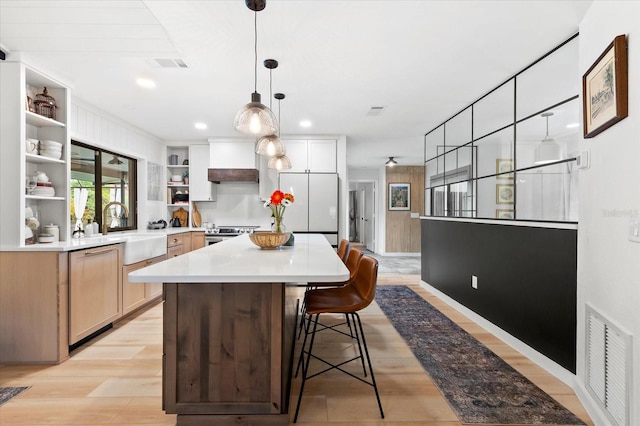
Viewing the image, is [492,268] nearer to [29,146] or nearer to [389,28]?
[389,28]

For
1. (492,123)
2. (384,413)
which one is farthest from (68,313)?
(492,123)

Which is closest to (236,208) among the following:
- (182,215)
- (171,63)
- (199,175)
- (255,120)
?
(199,175)

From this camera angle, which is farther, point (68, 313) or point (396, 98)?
point (396, 98)

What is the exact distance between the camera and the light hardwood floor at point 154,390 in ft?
5.78

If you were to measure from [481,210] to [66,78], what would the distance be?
425cm

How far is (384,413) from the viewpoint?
179cm

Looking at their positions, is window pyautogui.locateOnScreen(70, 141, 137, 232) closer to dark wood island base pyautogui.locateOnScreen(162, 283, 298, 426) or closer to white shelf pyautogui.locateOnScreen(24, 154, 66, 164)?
white shelf pyautogui.locateOnScreen(24, 154, 66, 164)

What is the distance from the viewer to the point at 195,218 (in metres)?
5.46

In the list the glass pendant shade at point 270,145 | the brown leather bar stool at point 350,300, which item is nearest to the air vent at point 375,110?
the glass pendant shade at point 270,145

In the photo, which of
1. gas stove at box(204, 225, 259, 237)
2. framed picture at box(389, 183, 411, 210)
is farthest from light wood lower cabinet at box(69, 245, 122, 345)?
framed picture at box(389, 183, 411, 210)

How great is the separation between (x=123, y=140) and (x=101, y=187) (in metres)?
0.74

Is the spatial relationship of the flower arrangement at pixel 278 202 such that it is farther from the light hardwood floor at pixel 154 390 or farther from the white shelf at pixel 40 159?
the white shelf at pixel 40 159

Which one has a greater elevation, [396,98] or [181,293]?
[396,98]

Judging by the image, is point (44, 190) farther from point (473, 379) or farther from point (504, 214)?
point (504, 214)
